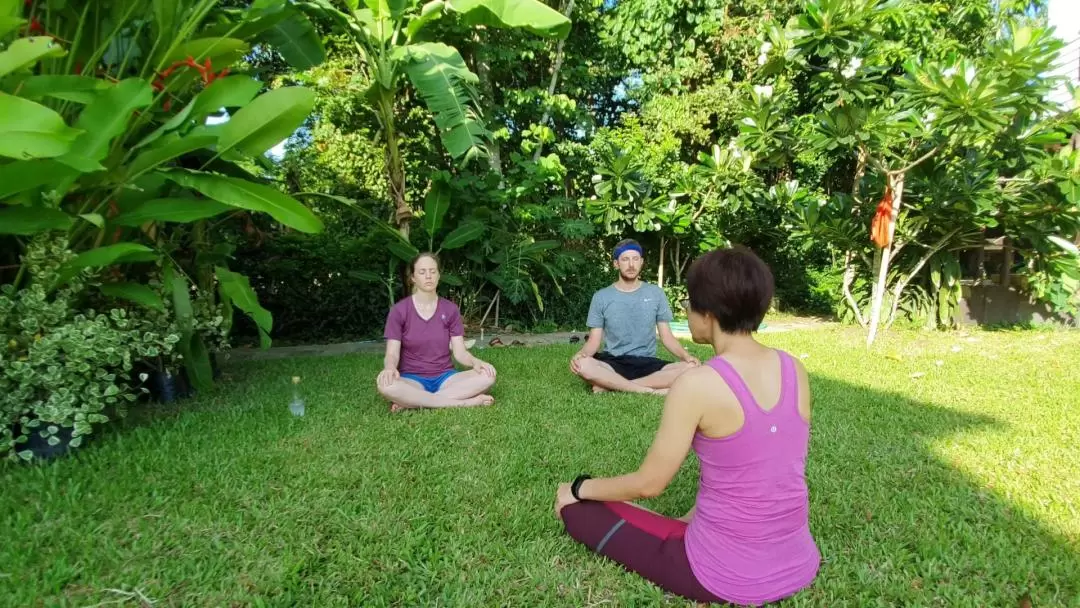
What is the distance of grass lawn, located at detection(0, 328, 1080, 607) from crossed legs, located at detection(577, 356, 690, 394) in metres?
0.18

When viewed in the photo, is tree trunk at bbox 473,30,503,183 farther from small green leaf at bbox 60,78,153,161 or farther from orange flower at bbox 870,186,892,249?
small green leaf at bbox 60,78,153,161

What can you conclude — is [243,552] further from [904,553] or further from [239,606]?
[904,553]

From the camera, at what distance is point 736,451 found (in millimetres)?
1639

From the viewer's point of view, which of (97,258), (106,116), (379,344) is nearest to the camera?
(106,116)

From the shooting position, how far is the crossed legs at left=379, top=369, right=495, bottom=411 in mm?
3837

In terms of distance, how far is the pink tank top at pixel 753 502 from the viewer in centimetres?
163

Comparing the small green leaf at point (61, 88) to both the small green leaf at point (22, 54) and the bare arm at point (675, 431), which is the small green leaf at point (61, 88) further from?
the bare arm at point (675, 431)

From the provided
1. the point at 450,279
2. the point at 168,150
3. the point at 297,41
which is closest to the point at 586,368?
the point at 168,150

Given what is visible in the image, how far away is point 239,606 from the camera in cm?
183

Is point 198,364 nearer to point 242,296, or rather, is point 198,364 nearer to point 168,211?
point 242,296

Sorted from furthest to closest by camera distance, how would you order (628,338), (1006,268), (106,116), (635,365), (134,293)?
(1006,268), (628,338), (635,365), (134,293), (106,116)

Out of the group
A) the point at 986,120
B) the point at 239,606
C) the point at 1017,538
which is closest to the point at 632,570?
the point at 239,606

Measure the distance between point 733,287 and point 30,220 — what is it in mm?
3011

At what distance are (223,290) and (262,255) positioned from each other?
3.41 metres
